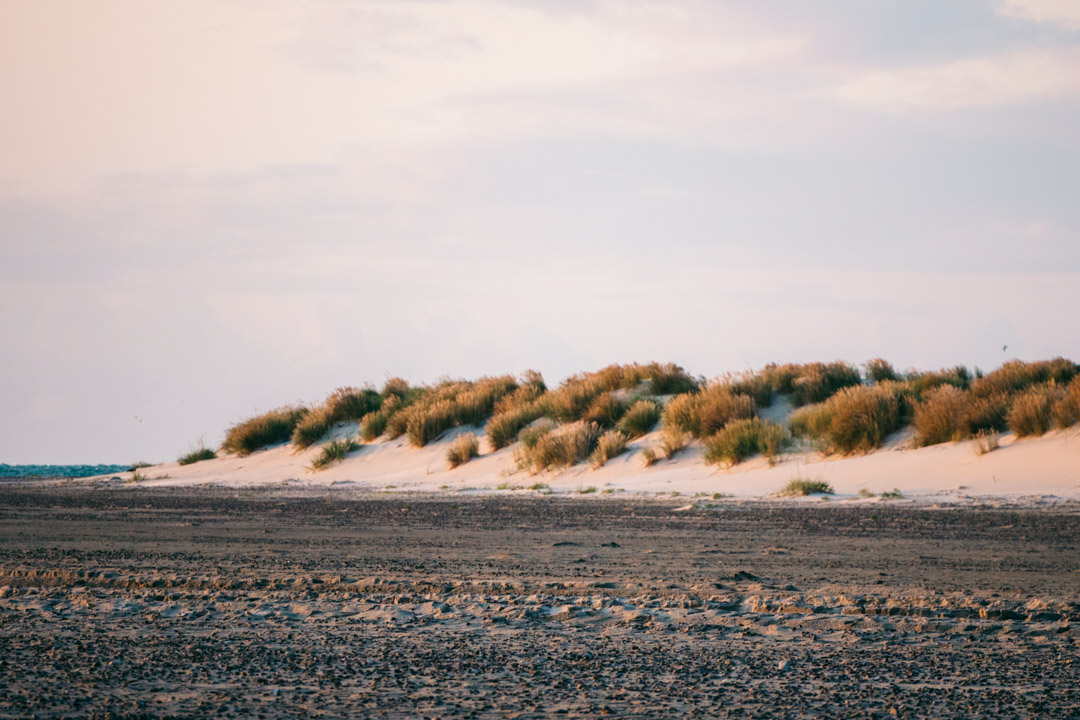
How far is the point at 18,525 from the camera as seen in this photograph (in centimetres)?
1387

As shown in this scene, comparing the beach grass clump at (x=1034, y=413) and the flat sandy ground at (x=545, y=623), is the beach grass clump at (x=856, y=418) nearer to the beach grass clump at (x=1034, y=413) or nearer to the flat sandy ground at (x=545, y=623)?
the beach grass clump at (x=1034, y=413)

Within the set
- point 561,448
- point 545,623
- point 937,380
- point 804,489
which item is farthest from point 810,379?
point 545,623

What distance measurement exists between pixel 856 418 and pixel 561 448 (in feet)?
21.5

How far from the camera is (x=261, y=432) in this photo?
32844mm

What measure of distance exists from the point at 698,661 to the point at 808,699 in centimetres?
89

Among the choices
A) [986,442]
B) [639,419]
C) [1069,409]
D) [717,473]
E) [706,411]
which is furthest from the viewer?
[639,419]

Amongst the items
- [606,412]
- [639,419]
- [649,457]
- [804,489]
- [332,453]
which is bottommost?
[804,489]

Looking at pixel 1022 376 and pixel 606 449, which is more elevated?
pixel 1022 376

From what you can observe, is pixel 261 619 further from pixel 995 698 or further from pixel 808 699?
pixel 995 698

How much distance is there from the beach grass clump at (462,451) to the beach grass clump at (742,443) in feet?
21.2

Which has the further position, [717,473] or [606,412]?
[606,412]

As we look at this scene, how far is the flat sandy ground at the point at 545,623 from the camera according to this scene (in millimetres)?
4789

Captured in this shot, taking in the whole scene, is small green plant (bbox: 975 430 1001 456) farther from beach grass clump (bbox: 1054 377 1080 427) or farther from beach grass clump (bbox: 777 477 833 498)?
beach grass clump (bbox: 777 477 833 498)

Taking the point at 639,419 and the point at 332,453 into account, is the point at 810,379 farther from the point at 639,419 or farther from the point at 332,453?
the point at 332,453
